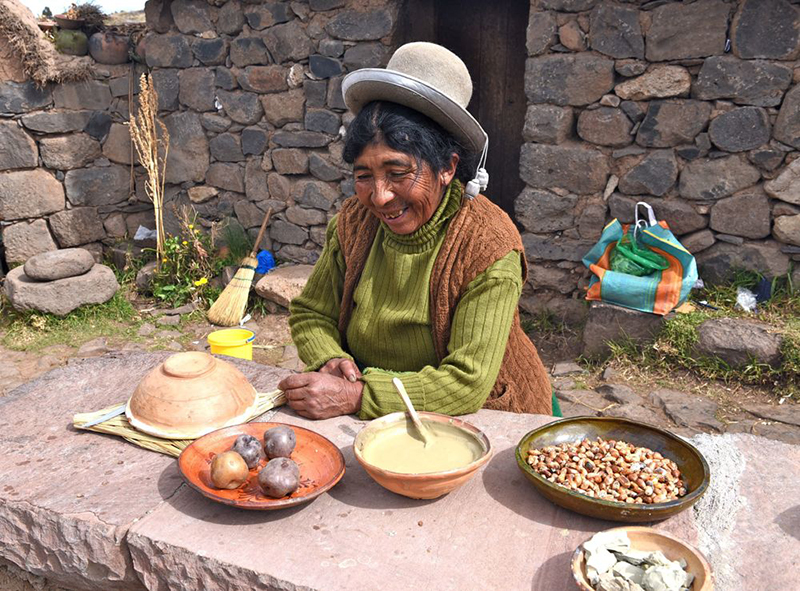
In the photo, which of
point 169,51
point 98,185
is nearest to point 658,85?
point 169,51

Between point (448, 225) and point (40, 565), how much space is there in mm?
1465

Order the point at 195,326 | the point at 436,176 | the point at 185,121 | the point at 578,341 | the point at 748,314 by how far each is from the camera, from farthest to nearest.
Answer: the point at 185,121, the point at 195,326, the point at 578,341, the point at 748,314, the point at 436,176

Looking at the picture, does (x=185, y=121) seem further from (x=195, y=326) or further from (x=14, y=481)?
(x=14, y=481)

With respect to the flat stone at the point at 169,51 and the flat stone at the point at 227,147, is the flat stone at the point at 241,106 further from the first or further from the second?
the flat stone at the point at 169,51

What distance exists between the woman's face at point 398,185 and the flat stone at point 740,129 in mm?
2646

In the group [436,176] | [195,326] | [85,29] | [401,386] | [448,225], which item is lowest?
[195,326]

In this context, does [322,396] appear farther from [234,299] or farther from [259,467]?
[234,299]

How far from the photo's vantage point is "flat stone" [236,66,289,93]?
5340 mm

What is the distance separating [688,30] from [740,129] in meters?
0.66

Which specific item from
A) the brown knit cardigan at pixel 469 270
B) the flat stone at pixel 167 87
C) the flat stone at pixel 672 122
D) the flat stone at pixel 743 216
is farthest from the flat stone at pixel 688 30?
the flat stone at pixel 167 87

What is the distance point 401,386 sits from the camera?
1.84 m

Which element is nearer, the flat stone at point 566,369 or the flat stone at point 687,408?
the flat stone at point 687,408

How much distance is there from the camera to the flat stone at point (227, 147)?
5746 mm

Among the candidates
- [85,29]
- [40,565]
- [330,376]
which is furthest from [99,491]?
[85,29]
